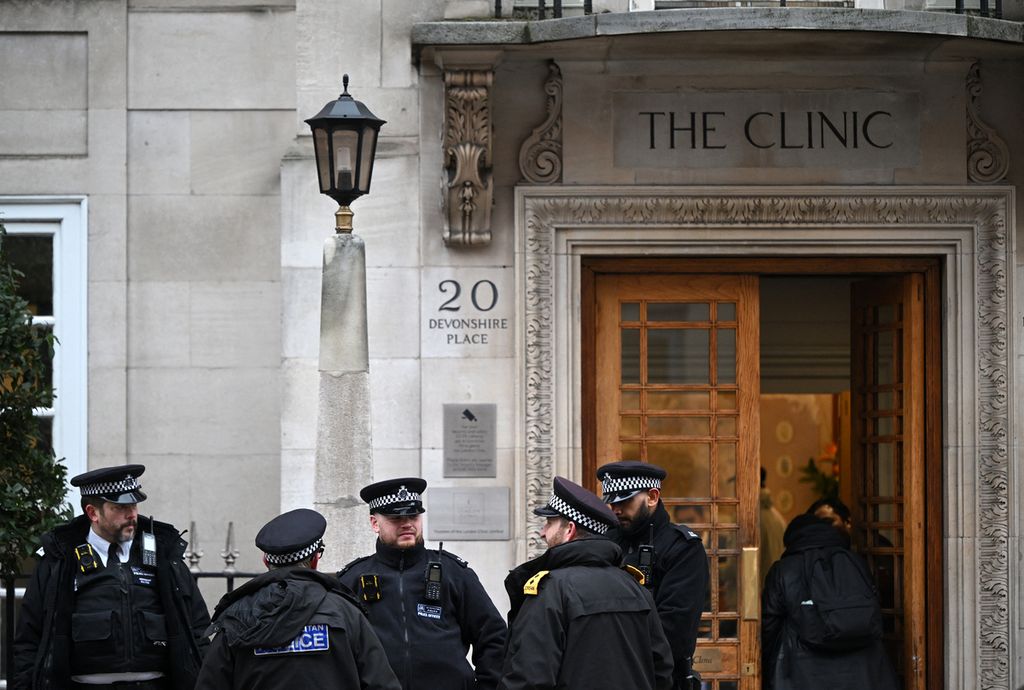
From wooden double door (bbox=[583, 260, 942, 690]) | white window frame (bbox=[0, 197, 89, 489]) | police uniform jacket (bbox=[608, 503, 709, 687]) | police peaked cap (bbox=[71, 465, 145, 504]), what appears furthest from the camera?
white window frame (bbox=[0, 197, 89, 489])

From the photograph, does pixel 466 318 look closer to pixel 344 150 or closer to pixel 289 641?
pixel 344 150

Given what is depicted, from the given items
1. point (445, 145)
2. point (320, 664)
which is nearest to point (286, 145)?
point (445, 145)

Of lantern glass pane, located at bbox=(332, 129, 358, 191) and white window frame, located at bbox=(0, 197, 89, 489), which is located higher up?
lantern glass pane, located at bbox=(332, 129, 358, 191)

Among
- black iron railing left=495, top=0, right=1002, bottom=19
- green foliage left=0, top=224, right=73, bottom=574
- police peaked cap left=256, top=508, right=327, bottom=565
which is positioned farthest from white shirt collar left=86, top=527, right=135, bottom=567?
black iron railing left=495, top=0, right=1002, bottom=19

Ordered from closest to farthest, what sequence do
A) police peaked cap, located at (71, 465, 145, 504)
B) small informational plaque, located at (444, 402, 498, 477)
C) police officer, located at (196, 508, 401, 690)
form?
police officer, located at (196, 508, 401, 690) < police peaked cap, located at (71, 465, 145, 504) < small informational plaque, located at (444, 402, 498, 477)

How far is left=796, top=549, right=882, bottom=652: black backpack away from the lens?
10.9 m

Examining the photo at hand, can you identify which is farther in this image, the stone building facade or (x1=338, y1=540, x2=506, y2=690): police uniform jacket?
the stone building facade

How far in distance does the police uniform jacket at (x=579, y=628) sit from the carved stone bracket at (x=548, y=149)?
4.48m

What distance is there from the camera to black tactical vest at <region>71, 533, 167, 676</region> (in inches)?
316

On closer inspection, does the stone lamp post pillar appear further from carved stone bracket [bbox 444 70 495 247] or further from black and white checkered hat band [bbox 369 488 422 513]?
carved stone bracket [bbox 444 70 495 247]

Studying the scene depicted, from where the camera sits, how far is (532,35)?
34.0 ft

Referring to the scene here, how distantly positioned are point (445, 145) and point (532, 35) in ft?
3.05

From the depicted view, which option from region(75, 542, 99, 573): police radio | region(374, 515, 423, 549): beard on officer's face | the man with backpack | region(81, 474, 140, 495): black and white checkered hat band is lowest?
the man with backpack

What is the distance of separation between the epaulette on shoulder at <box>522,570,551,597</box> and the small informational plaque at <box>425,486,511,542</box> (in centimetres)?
390
